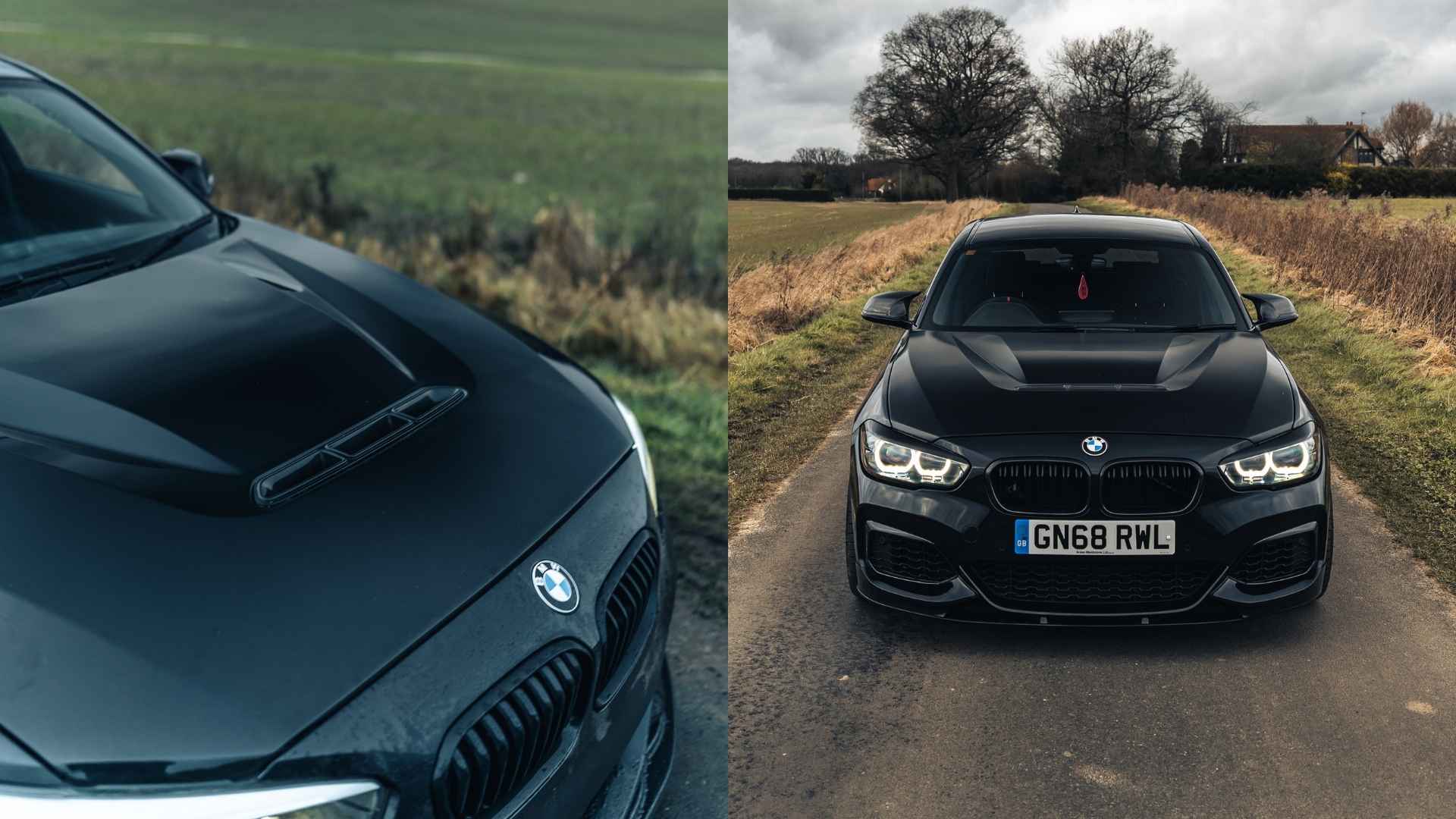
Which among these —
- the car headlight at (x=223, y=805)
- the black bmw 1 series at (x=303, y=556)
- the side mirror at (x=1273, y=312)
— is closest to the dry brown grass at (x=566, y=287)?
the side mirror at (x=1273, y=312)

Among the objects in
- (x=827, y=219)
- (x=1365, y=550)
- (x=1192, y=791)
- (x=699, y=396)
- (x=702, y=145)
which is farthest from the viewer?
(x=827, y=219)

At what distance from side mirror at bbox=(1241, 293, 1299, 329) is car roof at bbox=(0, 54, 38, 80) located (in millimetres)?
4474

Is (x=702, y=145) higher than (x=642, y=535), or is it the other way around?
(x=702, y=145)

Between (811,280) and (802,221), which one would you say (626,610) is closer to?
(811,280)

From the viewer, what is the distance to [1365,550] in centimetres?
495

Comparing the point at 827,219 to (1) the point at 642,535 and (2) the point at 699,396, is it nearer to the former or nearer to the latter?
(2) the point at 699,396

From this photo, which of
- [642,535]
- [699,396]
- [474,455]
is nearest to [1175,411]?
[642,535]

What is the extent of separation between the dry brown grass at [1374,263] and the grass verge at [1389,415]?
168 millimetres

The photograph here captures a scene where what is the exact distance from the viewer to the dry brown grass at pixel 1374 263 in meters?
10.0

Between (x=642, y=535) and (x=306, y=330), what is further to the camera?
(x=306, y=330)

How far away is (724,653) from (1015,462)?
44.3 inches

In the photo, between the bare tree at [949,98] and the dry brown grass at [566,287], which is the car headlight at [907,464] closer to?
the dry brown grass at [566,287]

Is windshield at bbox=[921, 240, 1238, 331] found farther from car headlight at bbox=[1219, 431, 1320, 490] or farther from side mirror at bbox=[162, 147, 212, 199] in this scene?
side mirror at bbox=[162, 147, 212, 199]

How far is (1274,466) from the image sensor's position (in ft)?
12.3
